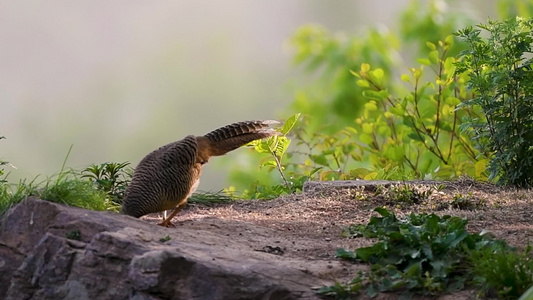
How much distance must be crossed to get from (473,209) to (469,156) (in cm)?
367

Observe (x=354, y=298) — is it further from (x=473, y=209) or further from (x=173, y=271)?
(x=473, y=209)

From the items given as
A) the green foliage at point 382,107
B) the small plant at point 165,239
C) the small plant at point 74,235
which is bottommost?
the small plant at point 165,239

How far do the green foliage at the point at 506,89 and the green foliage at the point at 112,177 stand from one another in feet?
10.4

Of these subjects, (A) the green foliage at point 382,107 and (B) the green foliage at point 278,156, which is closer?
(B) the green foliage at point 278,156

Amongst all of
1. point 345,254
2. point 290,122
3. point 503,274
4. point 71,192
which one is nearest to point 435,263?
point 503,274

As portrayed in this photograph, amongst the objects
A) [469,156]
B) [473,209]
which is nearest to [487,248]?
[473,209]

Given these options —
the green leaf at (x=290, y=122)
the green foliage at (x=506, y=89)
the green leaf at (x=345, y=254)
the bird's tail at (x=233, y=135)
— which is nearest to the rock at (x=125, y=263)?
the green leaf at (x=345, y=254)

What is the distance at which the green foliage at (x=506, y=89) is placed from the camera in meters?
7.24

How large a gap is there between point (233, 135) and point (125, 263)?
6.91 ft

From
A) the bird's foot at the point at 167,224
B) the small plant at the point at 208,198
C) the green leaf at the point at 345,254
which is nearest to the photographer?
the green leaf at the point at 345,254

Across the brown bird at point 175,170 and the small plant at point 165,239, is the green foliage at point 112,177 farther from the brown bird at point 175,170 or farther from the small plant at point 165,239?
the small plant at point 165,239

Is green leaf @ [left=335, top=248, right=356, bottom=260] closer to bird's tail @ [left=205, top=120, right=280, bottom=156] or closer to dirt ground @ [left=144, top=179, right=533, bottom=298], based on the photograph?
dirt ground @ [left=144, top=179, right=533, bottom=298]

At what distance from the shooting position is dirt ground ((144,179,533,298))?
5.79 meters

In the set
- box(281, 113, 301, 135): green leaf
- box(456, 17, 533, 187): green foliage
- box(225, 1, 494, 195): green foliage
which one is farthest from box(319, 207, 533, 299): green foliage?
box(225, 1, 494, 195): green foliage
